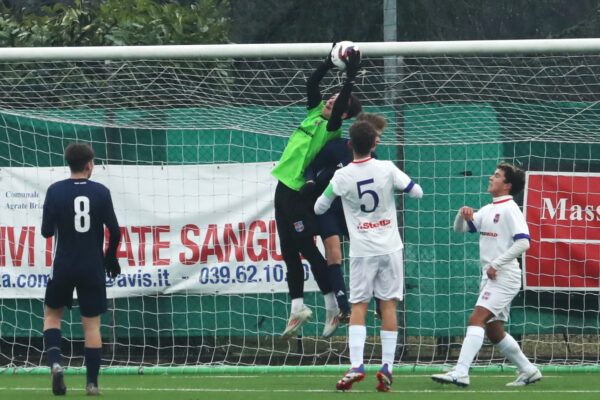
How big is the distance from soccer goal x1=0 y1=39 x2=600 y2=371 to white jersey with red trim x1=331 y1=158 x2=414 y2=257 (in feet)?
11.0

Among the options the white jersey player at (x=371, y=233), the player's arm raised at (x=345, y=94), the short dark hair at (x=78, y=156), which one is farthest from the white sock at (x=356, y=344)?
the short dark hair at (x=78, y=156)

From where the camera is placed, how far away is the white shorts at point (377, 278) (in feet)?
34.8

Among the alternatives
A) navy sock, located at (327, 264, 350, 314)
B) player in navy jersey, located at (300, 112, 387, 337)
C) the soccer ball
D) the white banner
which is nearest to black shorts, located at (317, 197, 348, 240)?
player in navy jersey, located at (300, 112, 387, 337)

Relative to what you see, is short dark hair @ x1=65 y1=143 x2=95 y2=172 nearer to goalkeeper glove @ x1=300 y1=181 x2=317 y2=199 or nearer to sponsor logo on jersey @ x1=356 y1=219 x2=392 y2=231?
goalkeeper glove @ x1=300 y1=181 x2=317 y2=199

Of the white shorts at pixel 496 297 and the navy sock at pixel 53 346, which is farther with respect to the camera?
the white shorts at pixel 496 297

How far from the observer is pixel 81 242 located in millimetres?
10477

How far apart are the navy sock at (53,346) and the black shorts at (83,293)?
0.24 metres

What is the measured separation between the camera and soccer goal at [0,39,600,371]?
1394 centimetres

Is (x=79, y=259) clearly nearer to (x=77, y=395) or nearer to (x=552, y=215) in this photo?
(x=77, y=395)

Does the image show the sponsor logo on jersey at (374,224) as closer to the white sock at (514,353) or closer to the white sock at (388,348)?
the white sock at (388,348)

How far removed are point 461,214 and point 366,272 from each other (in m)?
1.11

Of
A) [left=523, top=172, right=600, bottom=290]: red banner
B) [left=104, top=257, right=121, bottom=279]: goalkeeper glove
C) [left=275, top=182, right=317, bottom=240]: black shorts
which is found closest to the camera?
[left=104, top=257, right=121, bottom=279]: goalkeeper glove

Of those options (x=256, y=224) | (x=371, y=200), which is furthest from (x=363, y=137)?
(x=256, y=224)

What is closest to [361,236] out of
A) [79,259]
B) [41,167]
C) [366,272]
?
[366,272]
